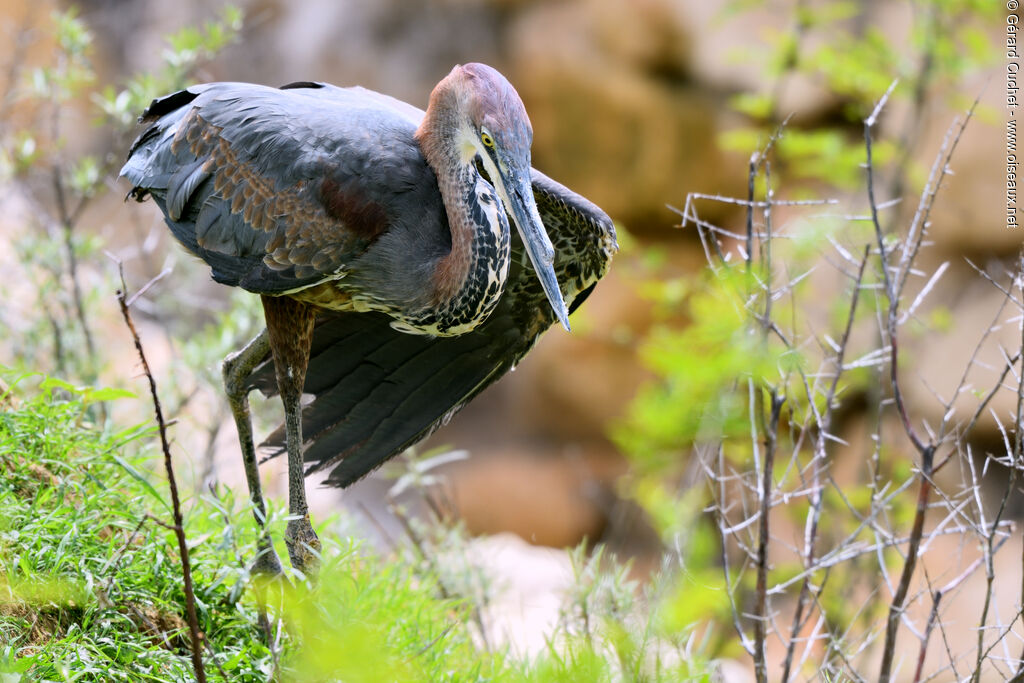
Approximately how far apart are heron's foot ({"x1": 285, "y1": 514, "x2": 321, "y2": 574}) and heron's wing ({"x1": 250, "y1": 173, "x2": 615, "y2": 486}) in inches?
17.7

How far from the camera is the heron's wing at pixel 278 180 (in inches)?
124

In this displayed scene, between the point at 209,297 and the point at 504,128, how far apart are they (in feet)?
22.8

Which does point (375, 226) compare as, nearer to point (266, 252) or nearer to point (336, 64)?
point (266, 252)

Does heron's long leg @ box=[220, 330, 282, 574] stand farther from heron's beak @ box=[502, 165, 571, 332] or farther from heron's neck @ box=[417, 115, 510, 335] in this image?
heron's beak @ box=[502, 165, 571, 332]

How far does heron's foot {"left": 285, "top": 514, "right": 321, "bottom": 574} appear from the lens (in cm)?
329

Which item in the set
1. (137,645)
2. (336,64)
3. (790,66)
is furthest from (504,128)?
(336,64)

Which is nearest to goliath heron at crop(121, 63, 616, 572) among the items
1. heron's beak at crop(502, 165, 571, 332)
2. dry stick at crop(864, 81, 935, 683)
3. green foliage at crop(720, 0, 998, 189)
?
heron's beak at crop(502, 165, 571, 332)

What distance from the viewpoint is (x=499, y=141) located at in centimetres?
308

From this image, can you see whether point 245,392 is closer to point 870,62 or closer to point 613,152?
point 870,62

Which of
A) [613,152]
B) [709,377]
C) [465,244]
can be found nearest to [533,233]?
[465,244]

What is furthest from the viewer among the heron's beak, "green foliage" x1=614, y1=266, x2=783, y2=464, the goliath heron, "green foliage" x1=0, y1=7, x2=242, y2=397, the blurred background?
the blurred background

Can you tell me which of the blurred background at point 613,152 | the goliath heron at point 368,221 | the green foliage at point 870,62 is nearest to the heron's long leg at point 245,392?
the goliath heron at point 368,221

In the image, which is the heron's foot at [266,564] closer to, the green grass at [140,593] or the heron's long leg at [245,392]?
the green grass at [140,593]

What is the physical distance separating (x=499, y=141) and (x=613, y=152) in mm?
6223
